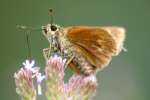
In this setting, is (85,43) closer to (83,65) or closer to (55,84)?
(83,65)

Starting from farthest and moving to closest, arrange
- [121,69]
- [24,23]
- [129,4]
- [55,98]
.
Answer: [129,4]
[24,23]
[121,69]
[55,98]

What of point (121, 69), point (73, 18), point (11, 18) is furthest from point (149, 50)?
point (11, 18)

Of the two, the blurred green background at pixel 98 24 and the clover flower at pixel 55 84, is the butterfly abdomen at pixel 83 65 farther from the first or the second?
the blurred green background at pixel 98 24

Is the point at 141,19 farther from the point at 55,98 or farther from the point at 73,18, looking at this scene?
the point at 55,98

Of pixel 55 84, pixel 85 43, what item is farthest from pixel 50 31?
pixel 55 84

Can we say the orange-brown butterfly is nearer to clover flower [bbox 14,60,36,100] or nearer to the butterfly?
the butterfly
